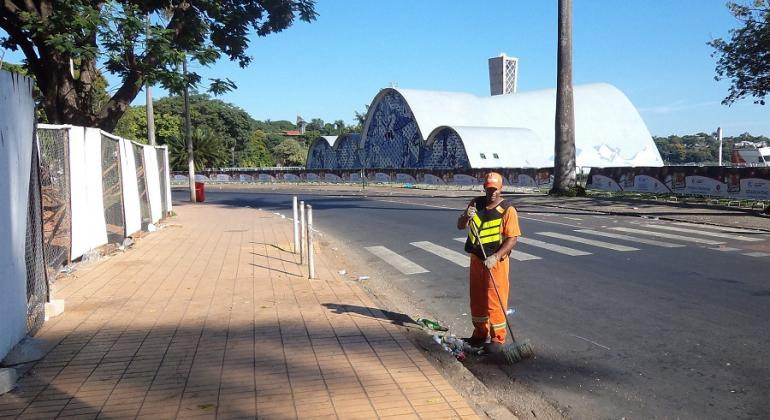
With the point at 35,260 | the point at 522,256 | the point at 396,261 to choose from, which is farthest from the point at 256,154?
the point at 35,260

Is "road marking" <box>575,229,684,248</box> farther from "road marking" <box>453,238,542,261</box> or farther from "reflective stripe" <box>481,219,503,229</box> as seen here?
"reflective stripe" <box>481,219,503,229</box>

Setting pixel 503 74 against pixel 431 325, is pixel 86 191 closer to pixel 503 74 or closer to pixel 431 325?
pixel 431 325

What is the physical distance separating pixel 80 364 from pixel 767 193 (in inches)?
851

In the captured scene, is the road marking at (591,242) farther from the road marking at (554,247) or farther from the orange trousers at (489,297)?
the orange trousers at (489,297)

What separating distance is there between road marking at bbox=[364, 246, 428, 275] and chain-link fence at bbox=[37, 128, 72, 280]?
5.11 meters

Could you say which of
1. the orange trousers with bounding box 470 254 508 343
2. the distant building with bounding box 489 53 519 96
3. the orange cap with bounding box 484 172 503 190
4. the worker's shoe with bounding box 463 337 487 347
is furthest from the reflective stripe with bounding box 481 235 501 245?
the distant building with bounding box 489 53 519 96

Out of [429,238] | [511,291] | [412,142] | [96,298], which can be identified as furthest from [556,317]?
[412,142]

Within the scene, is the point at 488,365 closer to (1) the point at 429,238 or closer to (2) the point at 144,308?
(2) the point at 144,308

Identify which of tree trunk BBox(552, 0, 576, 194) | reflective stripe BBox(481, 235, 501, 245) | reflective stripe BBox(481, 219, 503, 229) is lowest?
reflective stripe BBox(481, 235, 501, 245)

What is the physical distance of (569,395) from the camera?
4.62 meters

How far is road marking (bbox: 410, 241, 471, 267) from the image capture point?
35.1 feet

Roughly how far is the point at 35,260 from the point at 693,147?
4612 inches

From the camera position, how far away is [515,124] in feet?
188

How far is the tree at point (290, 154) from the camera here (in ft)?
335
